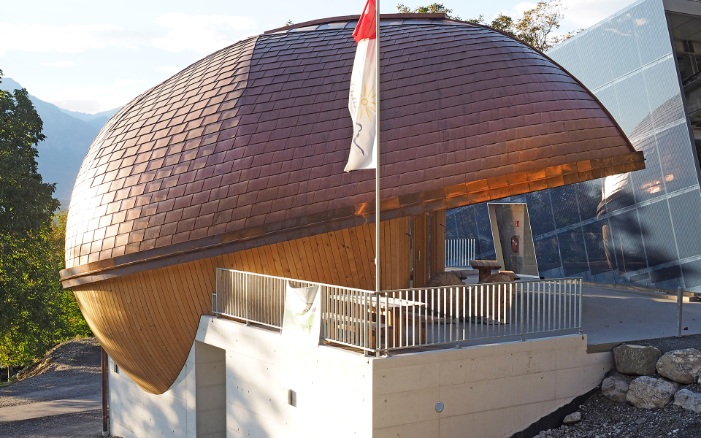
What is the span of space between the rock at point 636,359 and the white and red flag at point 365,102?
4.57m

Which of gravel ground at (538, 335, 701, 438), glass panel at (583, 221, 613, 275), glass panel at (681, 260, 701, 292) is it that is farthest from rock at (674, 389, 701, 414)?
glass panel at (583, 221, 613, 275)

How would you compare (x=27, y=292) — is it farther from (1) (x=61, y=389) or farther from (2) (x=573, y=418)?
(2) (x=573, y=418)

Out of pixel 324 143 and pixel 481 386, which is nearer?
pixel 481 386

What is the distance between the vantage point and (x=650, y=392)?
1121 centimetres

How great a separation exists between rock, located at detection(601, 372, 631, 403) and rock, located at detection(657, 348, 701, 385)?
20.2 inches

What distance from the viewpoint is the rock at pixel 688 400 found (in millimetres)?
10719

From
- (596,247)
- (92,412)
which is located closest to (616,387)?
(596,247)

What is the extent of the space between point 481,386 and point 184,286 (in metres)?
5.97

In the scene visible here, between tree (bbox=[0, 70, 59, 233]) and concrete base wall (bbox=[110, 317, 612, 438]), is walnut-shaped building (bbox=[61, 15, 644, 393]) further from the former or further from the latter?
tree (bbox=[0, 70, 59, 233])

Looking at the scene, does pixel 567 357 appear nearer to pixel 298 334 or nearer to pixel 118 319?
pixel 298 334

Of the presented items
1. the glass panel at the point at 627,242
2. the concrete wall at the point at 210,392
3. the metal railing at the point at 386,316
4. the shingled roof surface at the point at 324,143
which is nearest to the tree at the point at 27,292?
the shingled roof surface at the point at 324,143

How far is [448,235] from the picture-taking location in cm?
2680

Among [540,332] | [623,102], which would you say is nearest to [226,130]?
[540,332]

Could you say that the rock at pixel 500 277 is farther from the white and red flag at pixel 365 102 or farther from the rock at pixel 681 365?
the white and red flag at pixel 365 102
